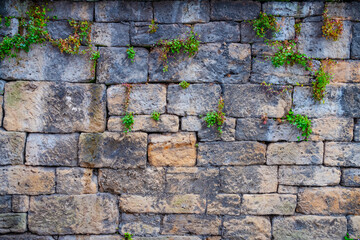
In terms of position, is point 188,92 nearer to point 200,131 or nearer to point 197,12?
point 200,131

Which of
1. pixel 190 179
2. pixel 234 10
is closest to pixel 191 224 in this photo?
pixel 190 179

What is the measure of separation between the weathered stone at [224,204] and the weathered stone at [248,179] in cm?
9

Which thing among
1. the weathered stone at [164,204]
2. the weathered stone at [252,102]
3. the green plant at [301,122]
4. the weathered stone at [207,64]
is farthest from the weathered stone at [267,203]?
the weathered stone at [207,64]

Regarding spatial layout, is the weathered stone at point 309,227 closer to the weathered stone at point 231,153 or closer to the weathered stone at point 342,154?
the weathered stone at point 342,154

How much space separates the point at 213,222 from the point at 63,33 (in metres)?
3.09

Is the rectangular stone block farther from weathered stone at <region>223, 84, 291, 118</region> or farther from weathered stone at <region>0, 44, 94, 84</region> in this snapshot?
weathered stone at <region>0, 44, 94, 84</region>

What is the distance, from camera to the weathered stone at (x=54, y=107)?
3277 mm

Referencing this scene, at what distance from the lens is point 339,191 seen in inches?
136

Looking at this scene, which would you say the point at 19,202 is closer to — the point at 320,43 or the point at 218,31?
the point at 218,31

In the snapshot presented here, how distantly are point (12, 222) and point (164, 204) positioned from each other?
6.34 feet

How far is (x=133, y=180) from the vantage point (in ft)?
11.1

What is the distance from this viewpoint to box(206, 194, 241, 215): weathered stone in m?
3.43

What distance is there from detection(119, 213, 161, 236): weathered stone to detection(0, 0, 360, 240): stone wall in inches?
0.5

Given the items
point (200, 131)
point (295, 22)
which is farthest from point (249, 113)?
point (295, 22)
